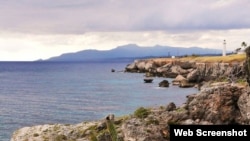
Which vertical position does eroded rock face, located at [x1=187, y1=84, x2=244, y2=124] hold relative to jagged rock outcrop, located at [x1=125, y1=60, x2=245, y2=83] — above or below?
above

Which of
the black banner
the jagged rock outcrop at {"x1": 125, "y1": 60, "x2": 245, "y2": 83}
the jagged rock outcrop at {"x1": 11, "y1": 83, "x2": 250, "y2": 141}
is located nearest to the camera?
the black banner

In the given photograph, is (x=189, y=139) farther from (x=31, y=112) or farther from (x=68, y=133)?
(x=31, y=112)

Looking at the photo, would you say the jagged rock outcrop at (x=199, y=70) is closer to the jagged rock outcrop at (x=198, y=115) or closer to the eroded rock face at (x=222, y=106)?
the jagged rock outcrop at (x=198, y=115)

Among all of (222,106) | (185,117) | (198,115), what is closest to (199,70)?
(185,117)

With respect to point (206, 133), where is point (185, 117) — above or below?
below

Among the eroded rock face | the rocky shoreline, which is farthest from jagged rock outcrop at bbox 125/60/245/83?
A: the eroded rock face

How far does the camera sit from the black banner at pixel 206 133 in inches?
814

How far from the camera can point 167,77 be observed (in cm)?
16712

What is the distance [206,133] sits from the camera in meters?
21.2

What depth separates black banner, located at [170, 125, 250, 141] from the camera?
20.7 m

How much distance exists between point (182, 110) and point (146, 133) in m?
4.77

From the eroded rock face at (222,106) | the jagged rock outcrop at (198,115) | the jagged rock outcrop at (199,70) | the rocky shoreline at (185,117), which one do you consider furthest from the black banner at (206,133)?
the jagged rock outcrop at (199,70)

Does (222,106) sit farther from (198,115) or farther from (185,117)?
(185,117)

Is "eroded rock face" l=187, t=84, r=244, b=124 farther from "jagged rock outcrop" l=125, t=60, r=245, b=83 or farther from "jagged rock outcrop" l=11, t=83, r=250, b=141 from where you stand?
"jagged rock outcrop" l=125, t=60, r=245, b=83
